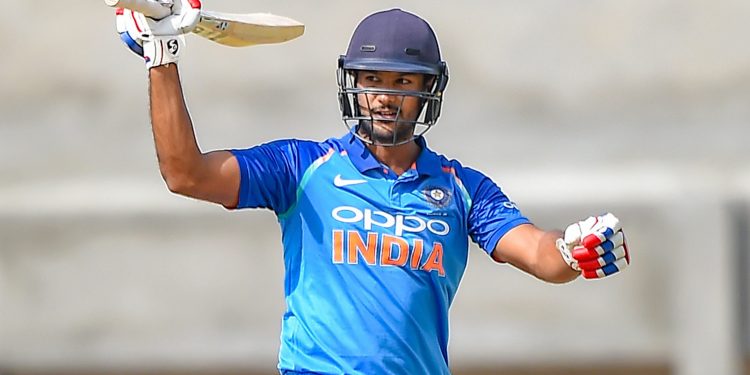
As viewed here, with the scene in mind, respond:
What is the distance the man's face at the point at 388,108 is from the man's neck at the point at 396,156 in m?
0.05

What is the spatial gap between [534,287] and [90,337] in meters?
1.83

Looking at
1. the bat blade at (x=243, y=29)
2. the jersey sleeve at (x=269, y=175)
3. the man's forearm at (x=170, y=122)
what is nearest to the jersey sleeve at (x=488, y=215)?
the jersey sleeve at (x=269, y=175)

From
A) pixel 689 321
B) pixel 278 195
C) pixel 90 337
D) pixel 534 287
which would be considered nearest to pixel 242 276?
pixel 90 337

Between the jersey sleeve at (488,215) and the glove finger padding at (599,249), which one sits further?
the jersey sleeve at (488,215)

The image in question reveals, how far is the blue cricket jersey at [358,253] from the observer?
2957 mm

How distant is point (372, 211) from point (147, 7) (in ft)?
1.97

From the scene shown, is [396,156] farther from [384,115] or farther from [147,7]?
[147,7]

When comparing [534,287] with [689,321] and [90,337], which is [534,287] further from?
[90,337]

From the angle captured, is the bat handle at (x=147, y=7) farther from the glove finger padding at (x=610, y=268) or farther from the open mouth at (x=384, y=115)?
the glove finger padding at (x=610, y=268)

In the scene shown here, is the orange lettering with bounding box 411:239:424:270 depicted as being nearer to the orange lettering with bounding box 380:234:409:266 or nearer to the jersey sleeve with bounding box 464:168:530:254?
the orange lettering with bounding box 380:234:409:266

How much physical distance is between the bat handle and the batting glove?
864mm

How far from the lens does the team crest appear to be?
306 cm

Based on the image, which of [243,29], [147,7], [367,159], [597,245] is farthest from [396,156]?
[147,7]

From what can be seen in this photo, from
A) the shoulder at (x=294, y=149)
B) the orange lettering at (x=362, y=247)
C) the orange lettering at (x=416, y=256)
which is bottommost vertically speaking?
the orange lettering at (x=416, y=256)
